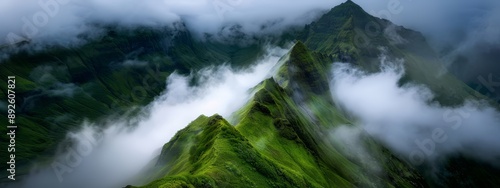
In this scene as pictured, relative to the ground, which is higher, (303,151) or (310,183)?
(303,151)

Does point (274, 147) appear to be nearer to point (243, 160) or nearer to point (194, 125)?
point (243, 160)

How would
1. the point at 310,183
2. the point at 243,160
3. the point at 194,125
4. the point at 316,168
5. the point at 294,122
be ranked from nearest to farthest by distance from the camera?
the point at 243,160 → the point at 310,183 → the point at 316,168 → the point at 194,125 → the point at 294,122

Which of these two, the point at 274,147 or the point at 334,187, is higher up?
the point at 274,147

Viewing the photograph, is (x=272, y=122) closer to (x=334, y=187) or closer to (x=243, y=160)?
(x=334, y=187)

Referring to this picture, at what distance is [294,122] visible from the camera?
7667 inches

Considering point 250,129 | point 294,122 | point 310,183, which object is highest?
point 294,122

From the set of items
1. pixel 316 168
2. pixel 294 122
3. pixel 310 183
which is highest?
pixel 294 122

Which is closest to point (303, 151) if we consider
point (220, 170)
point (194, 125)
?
point (194, 125)

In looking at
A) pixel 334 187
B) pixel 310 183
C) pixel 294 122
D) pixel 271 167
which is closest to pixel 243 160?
pixel 271 167

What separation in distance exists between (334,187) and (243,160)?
7464 cm

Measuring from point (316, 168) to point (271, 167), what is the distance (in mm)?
55408

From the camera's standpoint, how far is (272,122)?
169 metres

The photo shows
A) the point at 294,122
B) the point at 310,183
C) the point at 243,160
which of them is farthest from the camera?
the point at 294,122

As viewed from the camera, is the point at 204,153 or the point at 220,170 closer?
the point at 220,170
